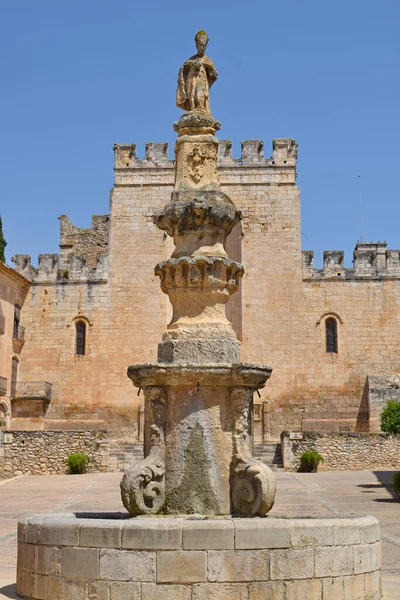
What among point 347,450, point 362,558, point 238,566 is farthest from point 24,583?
point 347,450

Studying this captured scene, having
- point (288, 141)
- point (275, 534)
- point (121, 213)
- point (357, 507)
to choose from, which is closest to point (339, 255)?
point (288, 141)

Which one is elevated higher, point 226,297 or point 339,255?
point 339,255

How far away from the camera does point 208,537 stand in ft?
19.0

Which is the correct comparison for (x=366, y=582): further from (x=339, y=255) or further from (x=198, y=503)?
(x=339, y=255)

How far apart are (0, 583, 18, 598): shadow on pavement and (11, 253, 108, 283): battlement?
24774 millimetres

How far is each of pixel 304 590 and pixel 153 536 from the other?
1.20m

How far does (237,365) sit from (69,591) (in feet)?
7.85

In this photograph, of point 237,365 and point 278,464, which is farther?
point 278,464

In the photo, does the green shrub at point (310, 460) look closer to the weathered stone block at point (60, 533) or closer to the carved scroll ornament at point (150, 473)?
the carved scroll ornament at point (150, 473)

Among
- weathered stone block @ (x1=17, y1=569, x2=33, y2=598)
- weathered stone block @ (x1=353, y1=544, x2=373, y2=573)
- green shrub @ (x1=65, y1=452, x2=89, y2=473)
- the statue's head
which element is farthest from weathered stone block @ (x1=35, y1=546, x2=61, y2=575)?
green shrub @ (x1=65, y1=452, x2=89, y2=473)

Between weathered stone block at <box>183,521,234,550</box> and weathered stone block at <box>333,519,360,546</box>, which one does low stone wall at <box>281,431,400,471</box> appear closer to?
weathered stone block at <box>333,519,360,546</box>

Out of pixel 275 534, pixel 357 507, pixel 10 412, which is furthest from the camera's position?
pixel 10 412

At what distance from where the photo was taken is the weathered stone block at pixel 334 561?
6004 mm

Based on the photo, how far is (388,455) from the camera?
25.6 metres
